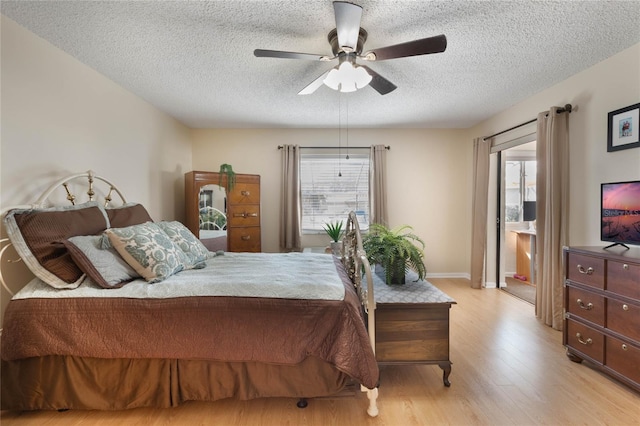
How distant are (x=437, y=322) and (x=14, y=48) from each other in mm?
3297

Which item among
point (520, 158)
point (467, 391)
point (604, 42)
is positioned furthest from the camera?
point (520, 158)

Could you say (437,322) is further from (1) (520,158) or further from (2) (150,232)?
(1) (520,158)

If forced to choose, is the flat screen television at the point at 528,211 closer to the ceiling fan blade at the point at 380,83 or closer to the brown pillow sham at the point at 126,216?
the ceiling fan blade at the point at 380,83

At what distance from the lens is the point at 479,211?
4141mm

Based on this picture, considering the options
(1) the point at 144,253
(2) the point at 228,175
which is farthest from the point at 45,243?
(2) the point at 228,175

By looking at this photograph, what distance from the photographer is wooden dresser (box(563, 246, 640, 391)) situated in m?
1.81

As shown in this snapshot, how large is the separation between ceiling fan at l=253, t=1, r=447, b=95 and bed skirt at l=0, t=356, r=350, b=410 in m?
1.88

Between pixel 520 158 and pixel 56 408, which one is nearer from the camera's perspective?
pixel 56 408

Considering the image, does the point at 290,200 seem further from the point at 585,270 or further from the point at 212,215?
the point at 585,270

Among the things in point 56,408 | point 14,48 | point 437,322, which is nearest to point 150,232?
point 56,408

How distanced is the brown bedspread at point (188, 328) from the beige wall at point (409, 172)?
305 centimetres

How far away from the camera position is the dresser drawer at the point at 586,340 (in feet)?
6.60

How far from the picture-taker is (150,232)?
6.61 feet

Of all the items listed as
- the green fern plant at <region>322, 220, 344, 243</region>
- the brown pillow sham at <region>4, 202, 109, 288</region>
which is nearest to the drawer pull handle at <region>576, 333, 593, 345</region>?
the green fern plant at <region>322, 220, 344, 243</region>
